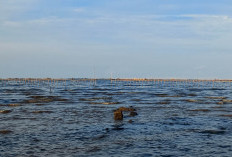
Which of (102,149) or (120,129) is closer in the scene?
(102,149)

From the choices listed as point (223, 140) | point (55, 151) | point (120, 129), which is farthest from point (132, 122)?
point (55, 151)

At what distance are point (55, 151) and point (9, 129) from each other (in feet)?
23.5

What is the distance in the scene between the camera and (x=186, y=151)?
1445 centimetres

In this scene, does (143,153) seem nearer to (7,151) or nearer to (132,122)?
(7,151)

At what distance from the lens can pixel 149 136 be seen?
18.0 m

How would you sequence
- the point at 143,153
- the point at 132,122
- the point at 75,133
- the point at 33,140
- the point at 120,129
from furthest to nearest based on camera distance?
the point at 132,122 → the point at 120,129 → the point at 75,133 → the point at 33,140 → the point at 143,153

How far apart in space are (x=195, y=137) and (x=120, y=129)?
5164mm

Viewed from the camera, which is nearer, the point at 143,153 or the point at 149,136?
the point at 143,153

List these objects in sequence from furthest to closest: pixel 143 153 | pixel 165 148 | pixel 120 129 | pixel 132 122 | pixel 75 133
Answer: pixel 132 122 < pixel 120 129 < pixel 75 133 < pixel 165 148 < pixel 143 153

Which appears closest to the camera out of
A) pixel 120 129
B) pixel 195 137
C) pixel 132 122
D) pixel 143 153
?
pixel 143 153

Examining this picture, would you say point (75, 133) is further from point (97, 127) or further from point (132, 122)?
point (132, 122)

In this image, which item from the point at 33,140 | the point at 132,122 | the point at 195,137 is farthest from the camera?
the point at 132,122

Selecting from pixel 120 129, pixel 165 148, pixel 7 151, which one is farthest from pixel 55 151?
pixel 120 129

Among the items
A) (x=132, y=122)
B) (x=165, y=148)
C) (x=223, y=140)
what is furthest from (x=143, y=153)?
(x=132, y=122)
